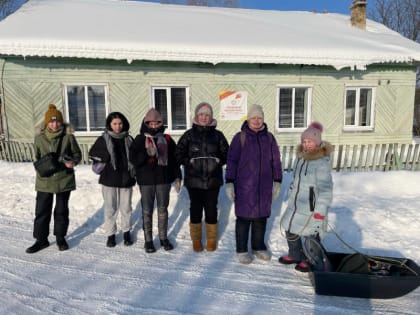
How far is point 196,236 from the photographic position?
3744 mm

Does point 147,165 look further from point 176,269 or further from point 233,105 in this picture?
point 233,105

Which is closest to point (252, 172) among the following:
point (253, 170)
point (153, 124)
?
point (253, 170)

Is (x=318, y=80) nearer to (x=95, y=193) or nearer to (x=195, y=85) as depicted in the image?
(x=195, y=85)

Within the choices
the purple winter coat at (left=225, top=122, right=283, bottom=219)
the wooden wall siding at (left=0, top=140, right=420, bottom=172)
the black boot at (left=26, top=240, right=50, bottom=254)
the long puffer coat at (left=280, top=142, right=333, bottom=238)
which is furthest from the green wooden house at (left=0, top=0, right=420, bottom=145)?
the long puffer coat at (left=280, top=142, right=333, bottom=238)

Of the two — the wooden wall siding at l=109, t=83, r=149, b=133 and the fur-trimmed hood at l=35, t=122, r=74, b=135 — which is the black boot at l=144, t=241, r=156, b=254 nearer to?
the fur-trimmed hood at l=35, t=122, r=74, b=135

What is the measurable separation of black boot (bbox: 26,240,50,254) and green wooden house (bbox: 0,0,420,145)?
5786mm

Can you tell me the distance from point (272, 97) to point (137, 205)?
6.46 metres

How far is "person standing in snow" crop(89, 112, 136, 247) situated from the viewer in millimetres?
3643

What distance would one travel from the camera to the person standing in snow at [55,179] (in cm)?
364

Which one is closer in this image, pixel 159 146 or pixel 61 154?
pixel 159 146

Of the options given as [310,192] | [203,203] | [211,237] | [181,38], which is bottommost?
[211,237]

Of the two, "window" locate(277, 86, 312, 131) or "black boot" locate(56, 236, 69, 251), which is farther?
"window" locate(277, 86, 312, 131)

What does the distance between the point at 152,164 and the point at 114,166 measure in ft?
1.60

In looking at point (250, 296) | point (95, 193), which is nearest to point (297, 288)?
point (250, 296)
